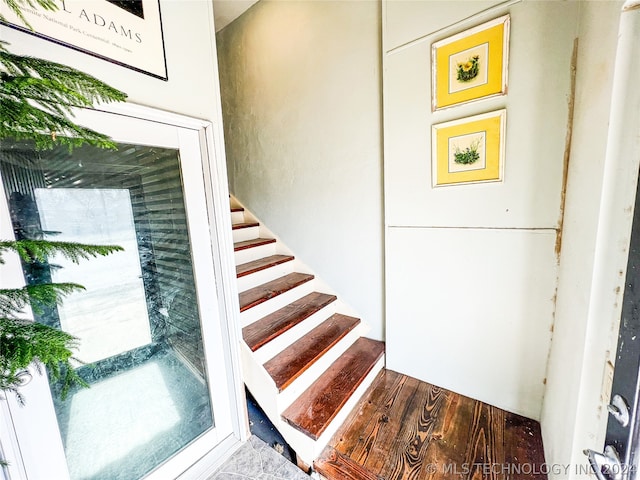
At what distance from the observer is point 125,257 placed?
1.19m

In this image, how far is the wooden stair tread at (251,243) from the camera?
2.42m

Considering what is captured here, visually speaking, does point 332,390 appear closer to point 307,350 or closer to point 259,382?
point 307,350

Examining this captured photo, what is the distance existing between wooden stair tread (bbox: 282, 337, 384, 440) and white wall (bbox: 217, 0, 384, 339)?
0.80 ft

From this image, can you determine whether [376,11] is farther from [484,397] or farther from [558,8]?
[484,397]

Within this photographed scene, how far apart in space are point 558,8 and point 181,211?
84.0 inches

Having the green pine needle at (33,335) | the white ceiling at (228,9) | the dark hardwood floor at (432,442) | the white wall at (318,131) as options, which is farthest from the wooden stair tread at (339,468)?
the white ceiling at (228,9)

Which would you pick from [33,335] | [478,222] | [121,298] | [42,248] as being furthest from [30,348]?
[478,222]

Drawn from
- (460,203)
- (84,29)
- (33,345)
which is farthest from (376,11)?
(33,345)

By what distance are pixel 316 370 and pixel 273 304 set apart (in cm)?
60

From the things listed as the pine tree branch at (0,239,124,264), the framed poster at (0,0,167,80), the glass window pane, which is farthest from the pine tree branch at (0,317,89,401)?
the framed poster at (0,0,167,80)

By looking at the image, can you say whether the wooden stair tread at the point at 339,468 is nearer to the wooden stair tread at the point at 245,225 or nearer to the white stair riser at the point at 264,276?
the white stair riser at the point at 264,276

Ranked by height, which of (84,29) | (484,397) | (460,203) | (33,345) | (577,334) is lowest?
(484,397)

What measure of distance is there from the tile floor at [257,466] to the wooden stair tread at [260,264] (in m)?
1.15

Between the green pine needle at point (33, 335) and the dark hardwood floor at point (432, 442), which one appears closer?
the green pine needle at point (33, 335)
